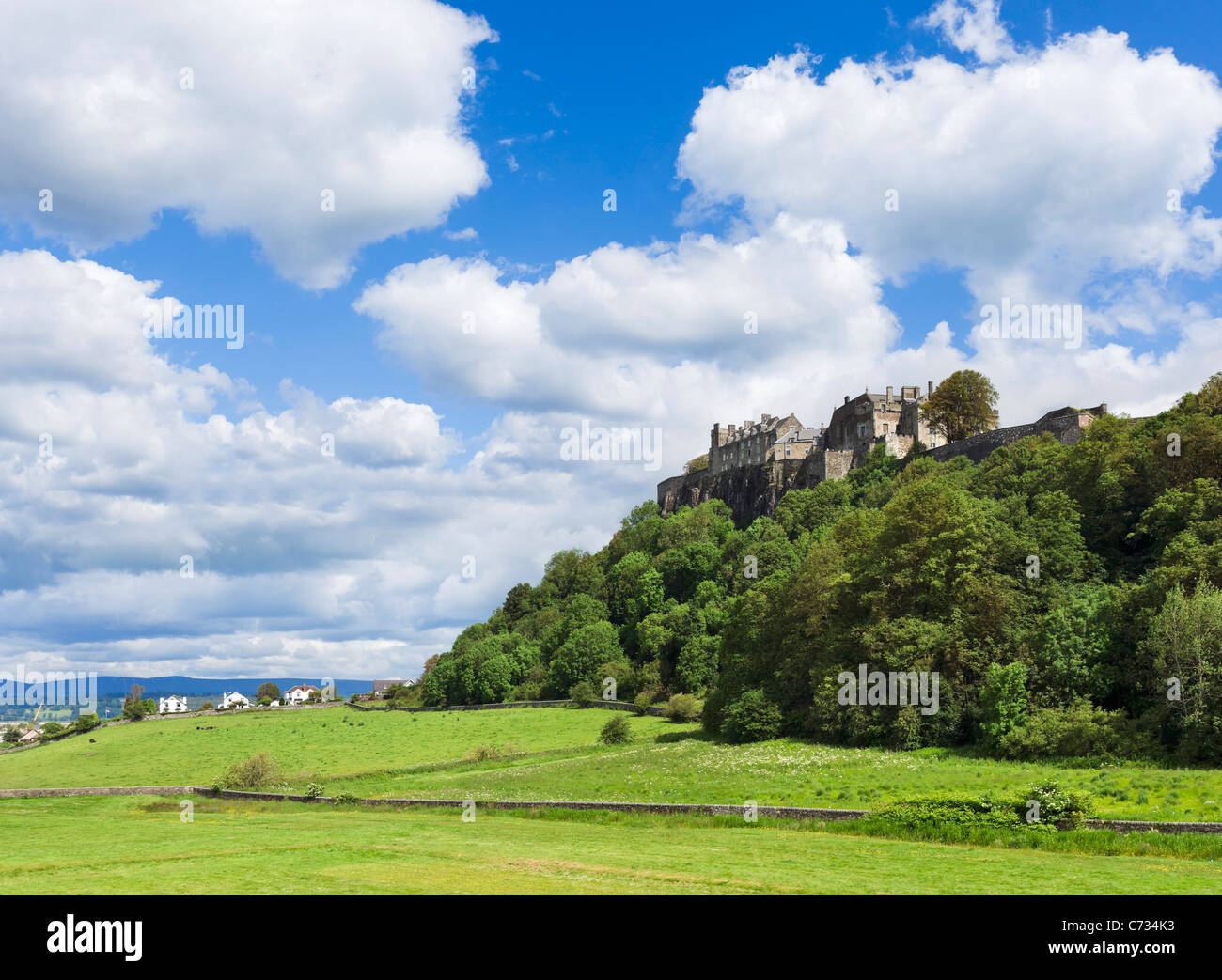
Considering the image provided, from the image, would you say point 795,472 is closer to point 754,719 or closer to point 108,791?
point 754,719

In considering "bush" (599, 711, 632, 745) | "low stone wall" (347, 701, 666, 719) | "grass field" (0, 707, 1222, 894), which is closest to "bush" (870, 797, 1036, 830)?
"grass field" (0, 707, 1222, 894)

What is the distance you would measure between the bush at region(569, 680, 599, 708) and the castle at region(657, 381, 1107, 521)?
40362mm

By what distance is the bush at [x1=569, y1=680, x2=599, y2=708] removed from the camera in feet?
323

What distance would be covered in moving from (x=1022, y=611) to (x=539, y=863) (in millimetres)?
41447

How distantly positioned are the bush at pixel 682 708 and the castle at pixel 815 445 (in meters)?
39.1

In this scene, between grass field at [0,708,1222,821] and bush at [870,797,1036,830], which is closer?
bush at [870,797,1036,830]

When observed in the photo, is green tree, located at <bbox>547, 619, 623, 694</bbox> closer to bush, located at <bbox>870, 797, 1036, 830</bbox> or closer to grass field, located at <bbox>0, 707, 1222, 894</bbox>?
grass field, located at <bbox>0, 707, 1222, 894</bbox>

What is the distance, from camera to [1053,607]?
5359 cm

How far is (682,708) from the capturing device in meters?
80.4

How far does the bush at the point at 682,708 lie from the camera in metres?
80.1

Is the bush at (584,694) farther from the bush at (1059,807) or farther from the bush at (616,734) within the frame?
the bush at (1059,807)
